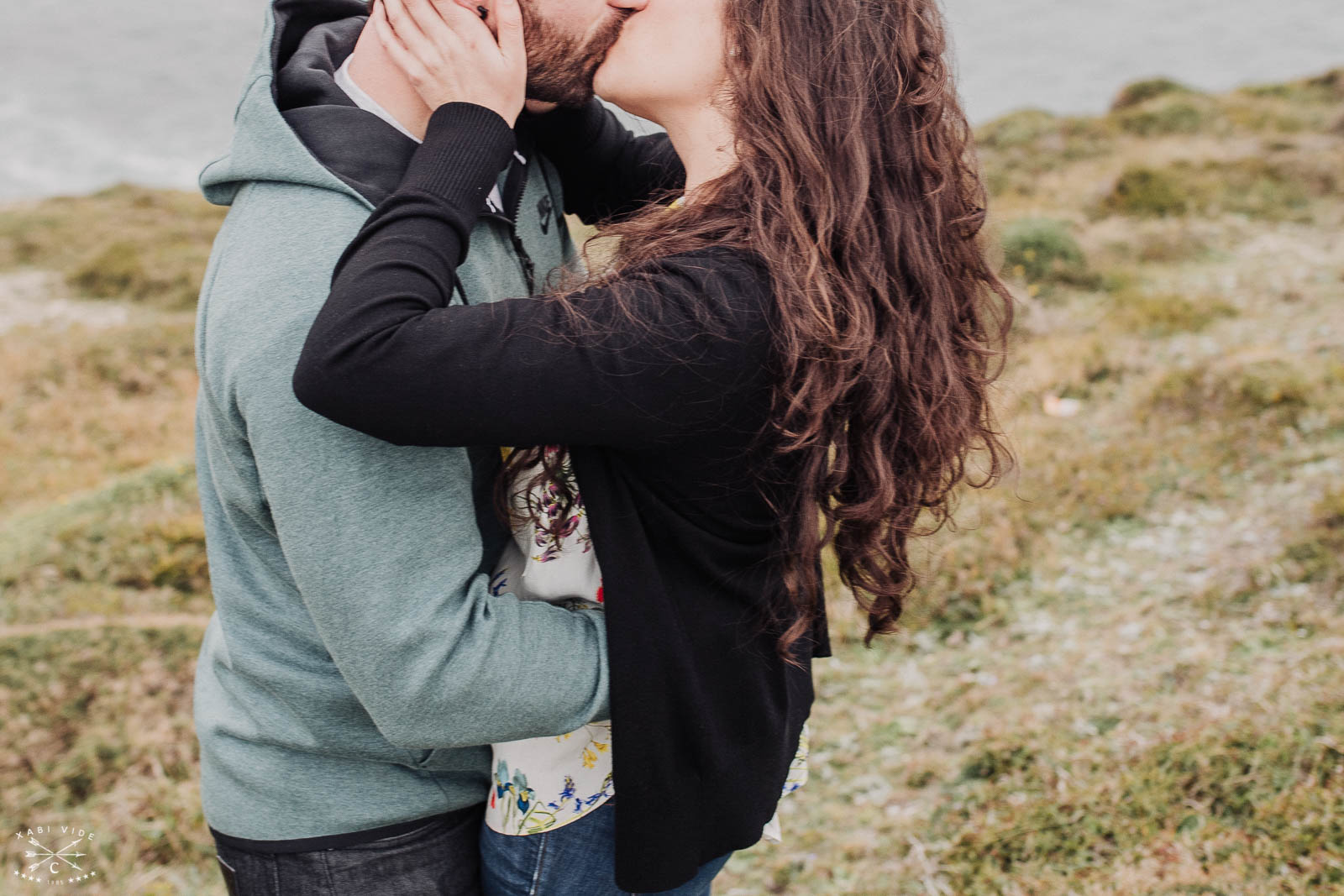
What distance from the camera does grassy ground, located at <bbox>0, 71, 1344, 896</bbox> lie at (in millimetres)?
3164

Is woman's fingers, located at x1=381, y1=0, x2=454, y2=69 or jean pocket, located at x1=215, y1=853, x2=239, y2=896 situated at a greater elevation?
woman's fingers, located at x1=381, y1=0, x2=454, y2=69

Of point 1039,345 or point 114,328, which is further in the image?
point 114,328

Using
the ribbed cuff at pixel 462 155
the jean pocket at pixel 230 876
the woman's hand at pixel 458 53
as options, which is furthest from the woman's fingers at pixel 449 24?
the jean pocket at pixel 230 876

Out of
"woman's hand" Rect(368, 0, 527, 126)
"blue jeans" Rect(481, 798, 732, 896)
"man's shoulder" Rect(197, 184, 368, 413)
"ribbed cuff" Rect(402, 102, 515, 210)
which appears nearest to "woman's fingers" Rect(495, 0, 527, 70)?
"woman's hand" Rect(368, 0, 527, 126)

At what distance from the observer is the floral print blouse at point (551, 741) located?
1.59 meters

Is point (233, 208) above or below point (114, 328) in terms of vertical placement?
above

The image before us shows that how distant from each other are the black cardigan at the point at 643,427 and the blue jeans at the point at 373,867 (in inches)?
13.5

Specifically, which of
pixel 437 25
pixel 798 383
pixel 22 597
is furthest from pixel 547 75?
pixel 22 597

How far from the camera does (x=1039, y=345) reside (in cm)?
772

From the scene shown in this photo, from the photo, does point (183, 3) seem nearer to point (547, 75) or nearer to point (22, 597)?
point (22, 597)

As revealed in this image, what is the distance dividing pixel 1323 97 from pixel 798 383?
18980 mm

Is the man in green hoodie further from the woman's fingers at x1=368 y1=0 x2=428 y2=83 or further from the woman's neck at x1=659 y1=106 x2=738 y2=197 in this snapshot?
the woman's neck at x1=659 y1=106 x2=738 y2=197

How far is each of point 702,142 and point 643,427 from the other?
618mm

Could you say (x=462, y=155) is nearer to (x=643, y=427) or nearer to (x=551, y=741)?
(x=643, y=427)
